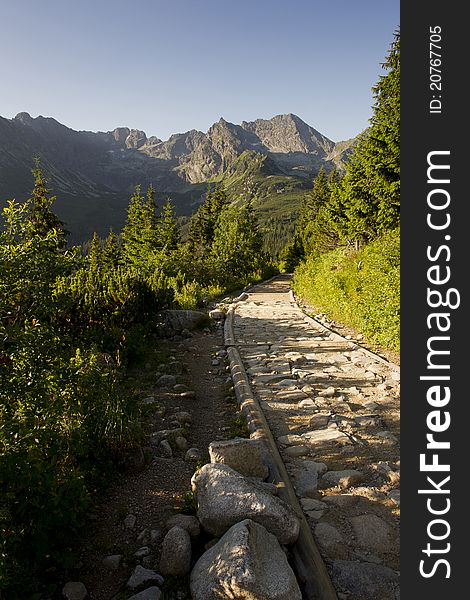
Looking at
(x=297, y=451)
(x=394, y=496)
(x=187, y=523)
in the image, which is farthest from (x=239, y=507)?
(x=297, y=451)

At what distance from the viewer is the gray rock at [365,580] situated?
2.47 meters

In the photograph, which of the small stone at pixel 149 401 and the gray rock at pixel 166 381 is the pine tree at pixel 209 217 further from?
the small stone at pixel 149 401

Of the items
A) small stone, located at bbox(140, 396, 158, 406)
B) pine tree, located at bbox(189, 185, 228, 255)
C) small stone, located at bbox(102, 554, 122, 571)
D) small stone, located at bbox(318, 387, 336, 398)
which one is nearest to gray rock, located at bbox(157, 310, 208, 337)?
small stone, located at bbox(140, 396, 158, 406)

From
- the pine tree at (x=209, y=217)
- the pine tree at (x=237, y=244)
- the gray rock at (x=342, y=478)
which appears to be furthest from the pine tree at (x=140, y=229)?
the gray rock at (x=342, y=478)

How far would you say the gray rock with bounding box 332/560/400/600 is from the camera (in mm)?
2471

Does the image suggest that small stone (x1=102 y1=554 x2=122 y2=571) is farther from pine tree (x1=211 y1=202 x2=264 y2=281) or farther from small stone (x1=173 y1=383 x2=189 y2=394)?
pine tree (x1=211 y1=202 x2=264 y2=281)

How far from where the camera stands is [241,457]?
12.2ft

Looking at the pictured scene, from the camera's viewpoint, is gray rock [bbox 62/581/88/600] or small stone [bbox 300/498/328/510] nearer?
gray rock [bbox 62/581/88/600]

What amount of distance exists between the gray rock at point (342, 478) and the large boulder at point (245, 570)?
1.35 metres

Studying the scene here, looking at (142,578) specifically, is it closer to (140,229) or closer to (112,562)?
(112,562)

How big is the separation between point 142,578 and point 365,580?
157 cm

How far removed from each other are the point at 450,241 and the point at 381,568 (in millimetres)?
2370

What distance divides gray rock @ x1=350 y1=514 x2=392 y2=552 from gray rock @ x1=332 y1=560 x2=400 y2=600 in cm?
21

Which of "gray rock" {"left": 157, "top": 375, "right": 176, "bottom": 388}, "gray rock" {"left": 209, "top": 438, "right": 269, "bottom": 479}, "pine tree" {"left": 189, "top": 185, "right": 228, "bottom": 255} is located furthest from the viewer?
"pine tree" {"left": 189, "top": 185, "right": 228, "bottom": 255}
